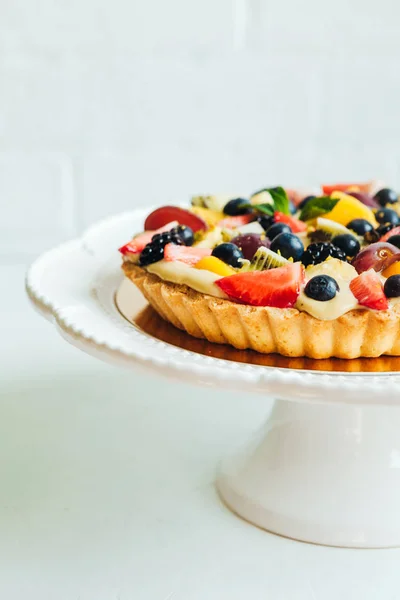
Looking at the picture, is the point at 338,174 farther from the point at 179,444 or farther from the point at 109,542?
the point at 109,542

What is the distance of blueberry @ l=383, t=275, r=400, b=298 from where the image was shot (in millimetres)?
1387

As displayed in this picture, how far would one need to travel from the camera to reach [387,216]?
1.79 meters

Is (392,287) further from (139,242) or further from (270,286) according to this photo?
(139,242)

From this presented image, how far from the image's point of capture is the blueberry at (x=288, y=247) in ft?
4.95

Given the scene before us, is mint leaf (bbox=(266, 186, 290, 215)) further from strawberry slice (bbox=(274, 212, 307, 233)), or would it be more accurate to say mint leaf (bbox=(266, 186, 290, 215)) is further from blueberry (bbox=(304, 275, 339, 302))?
blueberry (bbox=(304, 275, 339, 302))

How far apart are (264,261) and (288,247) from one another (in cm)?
6

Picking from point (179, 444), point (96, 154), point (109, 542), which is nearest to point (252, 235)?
point (179, 444)

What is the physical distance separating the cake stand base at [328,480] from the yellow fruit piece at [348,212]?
44 centimetres

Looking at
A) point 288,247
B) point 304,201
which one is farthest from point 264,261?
point 304,201

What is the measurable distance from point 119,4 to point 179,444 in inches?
79.4

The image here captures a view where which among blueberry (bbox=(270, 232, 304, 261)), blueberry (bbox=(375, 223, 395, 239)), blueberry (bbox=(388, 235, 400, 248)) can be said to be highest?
blueberry (bbox=(270, 232, 304, 261))

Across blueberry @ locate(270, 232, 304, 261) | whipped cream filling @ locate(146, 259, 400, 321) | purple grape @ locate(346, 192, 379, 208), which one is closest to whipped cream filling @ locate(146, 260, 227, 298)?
whipped cream filling @ locate(146, 259, 400, 321)

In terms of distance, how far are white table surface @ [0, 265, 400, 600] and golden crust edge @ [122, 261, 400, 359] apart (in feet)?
1.04

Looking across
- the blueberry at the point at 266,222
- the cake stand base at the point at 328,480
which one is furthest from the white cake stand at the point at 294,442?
the blueberry at the point at 266,222
